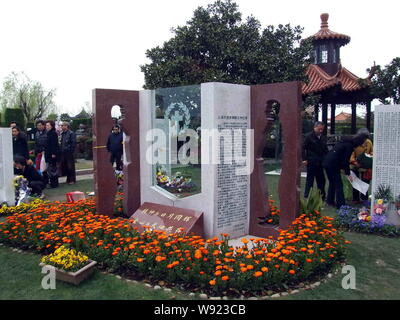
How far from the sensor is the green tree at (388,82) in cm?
1346

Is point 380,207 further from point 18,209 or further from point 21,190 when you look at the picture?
point 21,190

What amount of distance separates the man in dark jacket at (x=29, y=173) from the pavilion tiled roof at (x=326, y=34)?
49.5 feet

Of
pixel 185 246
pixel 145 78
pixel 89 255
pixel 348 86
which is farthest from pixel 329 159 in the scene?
pixel 348 86

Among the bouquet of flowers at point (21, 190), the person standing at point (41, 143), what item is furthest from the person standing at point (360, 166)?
the person standing at point (41, 143)

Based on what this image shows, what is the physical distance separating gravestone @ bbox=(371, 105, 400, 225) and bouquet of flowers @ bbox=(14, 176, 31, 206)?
6.69m

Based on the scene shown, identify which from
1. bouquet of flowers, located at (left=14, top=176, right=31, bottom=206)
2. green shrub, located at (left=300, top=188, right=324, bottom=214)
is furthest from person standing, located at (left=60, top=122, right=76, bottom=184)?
green shrub, located at (left=300, top=188, right=324, bottom=214)

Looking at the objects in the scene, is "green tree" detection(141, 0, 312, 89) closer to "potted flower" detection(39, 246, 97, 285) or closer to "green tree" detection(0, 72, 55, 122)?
"potted flower" detection(39, 246, 97, 285)

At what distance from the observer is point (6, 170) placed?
7.71 meters

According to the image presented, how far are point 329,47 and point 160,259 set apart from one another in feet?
58.9

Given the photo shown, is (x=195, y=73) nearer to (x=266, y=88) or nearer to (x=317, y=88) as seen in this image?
(x=317, y=88)

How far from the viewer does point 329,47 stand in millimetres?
19094

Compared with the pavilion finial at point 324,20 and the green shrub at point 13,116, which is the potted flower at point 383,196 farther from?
the green shrub at point 13,116

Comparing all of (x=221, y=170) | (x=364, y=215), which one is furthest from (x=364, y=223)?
(x=221, y=170)

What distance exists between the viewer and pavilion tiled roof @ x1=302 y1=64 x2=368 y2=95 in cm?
1619
